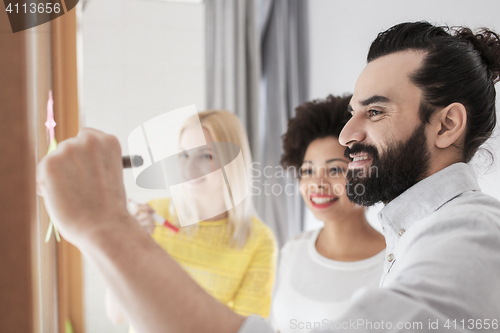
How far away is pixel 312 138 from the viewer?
24.5 inches

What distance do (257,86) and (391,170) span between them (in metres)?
0.79

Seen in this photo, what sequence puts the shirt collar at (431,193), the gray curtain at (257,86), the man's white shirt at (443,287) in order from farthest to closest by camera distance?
the gray curtain at (257,86), the shirt collar at (431,193), the man's white shirt at (443,287)

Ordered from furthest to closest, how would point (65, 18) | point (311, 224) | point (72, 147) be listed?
point (311, 224)
point (65, 18)
point (72, 147)

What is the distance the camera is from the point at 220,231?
628 mm

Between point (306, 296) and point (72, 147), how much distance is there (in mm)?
478

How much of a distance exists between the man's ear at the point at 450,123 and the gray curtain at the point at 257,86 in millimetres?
665

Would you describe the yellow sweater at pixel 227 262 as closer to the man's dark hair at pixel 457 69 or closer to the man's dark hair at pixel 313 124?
the man's dark hair at pixel 313 124

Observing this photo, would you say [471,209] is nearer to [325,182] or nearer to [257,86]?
[325,182]

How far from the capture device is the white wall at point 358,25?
1.36 ft

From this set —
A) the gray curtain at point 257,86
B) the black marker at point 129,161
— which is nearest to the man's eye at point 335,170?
the black marker at point 129,161

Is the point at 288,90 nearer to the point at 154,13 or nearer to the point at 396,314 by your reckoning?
the point at 154,13

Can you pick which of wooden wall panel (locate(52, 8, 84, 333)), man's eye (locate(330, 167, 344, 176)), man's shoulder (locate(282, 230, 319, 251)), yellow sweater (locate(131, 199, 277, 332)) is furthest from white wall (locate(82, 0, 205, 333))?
man's shoulder (locate(282, 230, 319, 251))

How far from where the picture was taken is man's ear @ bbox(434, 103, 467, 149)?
340 mm

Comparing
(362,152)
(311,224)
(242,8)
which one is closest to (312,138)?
(362,152)
